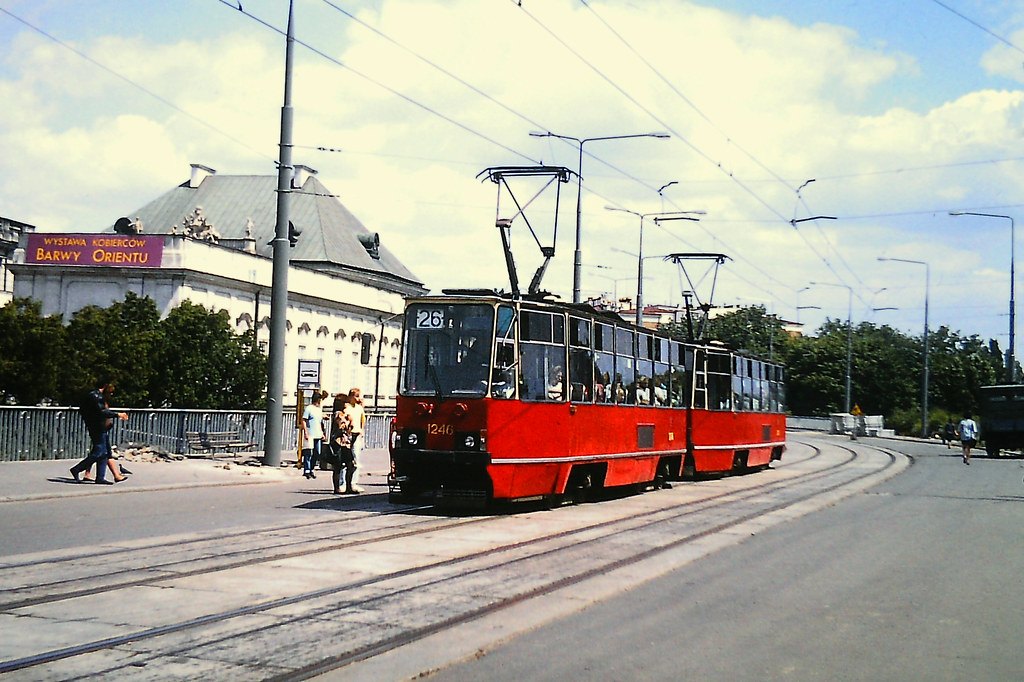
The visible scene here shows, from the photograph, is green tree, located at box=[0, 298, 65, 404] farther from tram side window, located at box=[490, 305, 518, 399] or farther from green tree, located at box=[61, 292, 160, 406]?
tram side window, located at box=[490, 305, 518, 399]

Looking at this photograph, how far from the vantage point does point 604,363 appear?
19422mm

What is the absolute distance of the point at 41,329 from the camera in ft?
83.4

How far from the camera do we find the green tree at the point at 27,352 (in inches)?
985

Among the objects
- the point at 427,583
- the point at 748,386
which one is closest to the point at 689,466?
the point at 748,386

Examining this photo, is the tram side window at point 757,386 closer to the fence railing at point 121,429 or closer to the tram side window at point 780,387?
the tram side window at point 780,387

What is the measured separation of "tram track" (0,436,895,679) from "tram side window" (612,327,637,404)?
8.46ft

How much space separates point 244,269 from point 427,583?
4800 centimetres

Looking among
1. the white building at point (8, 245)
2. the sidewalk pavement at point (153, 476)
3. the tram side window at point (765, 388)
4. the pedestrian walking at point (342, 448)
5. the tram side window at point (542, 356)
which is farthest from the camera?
the white building at point (8, 245)

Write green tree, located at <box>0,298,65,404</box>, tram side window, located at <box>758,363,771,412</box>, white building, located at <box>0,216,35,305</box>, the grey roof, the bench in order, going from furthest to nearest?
Result: the grey roof
white building, located at <box>0,216,35,305</box>
tram side window, located at <box>758,363,771,412</box>
the bench
green tree, located at <box>0,298,65,404</box>

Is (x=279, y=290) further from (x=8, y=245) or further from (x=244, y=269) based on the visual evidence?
(x=8, y=245)

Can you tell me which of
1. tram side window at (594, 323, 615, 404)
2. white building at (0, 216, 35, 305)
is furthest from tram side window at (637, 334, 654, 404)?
white building at (0, 216, 35, 305)

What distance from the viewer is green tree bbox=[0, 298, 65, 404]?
82.1 feet

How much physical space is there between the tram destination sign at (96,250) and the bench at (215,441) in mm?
25140

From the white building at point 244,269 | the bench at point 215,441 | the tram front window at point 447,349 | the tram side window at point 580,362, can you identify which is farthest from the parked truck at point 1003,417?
the tram front window at point 447,349
